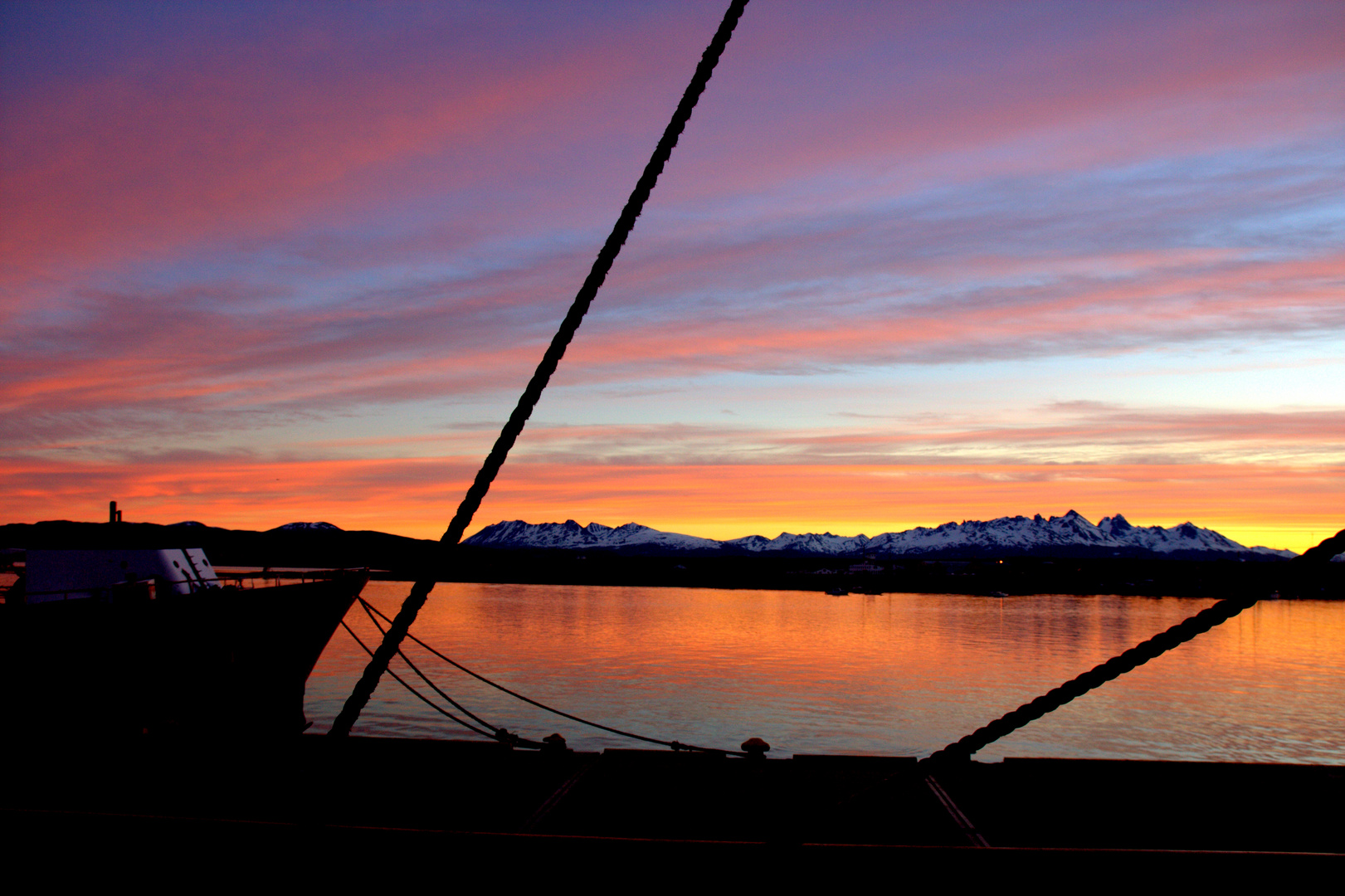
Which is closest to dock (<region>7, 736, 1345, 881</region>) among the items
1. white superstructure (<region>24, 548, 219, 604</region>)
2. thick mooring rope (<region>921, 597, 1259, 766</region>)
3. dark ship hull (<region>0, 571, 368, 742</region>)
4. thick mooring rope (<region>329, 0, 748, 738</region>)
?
dark ship hull (<region>0, 571, 368, 742</region>)

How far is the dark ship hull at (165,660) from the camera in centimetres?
2008

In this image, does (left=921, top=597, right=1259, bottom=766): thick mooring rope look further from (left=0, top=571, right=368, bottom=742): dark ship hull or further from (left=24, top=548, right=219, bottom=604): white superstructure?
(left=24, top=548, right=219, bottom=604): white superstructure

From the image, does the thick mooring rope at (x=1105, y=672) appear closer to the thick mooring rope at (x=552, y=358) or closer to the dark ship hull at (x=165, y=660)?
the thick mooring rope at (x=552, y=358)

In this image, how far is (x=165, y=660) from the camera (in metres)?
24.5

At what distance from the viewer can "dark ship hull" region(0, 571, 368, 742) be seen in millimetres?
20078

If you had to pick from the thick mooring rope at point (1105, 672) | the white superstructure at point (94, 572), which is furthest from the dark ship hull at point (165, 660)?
the thick mooring rope at point (1105, 672)

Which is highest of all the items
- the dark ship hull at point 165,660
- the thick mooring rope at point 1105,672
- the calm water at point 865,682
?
the thick mooring rope at point 1105,672

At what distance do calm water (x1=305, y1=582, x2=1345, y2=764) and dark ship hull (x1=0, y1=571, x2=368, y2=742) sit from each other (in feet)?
17.5

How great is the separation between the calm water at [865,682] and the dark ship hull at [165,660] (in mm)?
5340

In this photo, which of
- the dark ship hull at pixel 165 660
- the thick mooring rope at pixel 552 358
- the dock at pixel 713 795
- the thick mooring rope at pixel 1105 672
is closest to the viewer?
the thick mooring rope at pixel 1105 672

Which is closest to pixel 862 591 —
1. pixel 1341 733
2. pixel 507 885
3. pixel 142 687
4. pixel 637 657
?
pixel 637 657

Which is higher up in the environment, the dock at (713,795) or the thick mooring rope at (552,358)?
the thick mooring rope at (552,358)

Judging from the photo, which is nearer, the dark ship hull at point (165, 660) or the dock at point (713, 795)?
the dock at point (713, 795)

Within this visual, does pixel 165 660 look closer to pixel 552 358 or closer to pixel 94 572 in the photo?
pixel 94 572
